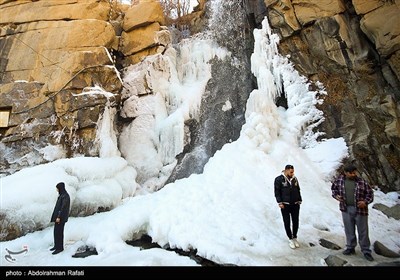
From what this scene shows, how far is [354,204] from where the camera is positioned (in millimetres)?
5383

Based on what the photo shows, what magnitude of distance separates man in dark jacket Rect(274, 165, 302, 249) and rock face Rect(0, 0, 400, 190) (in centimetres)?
447

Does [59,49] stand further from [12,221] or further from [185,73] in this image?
[12,221]

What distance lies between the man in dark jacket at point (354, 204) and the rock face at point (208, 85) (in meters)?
4.12

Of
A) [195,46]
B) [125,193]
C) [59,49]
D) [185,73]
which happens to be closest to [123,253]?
[125,193]

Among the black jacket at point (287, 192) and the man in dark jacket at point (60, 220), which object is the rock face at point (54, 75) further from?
the black jacket at point (287, 192)

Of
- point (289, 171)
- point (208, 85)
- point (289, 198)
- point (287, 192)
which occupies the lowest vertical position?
point (289, 198)

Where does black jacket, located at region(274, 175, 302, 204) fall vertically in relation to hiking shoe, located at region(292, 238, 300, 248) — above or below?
above

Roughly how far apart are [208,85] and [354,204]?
30.1 ft

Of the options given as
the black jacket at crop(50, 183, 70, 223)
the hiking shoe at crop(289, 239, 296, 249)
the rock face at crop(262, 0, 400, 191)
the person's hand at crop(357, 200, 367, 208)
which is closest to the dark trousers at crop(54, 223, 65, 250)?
the black jacket at crop(50, 183, 70, 223)

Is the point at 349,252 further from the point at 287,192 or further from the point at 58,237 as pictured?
the point at 58,237

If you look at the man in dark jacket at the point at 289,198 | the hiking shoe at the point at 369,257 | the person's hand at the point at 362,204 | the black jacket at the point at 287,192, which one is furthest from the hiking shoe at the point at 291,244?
the person's hand at the point at 362,204

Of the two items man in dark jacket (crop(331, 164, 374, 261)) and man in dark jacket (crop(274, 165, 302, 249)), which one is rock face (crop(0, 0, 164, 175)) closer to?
man in dark jacket (crop(274, 165, 302, 249))

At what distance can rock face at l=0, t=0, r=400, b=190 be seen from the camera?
29.7 feet

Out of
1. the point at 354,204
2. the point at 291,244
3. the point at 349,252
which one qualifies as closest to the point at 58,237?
the point at 291,244
